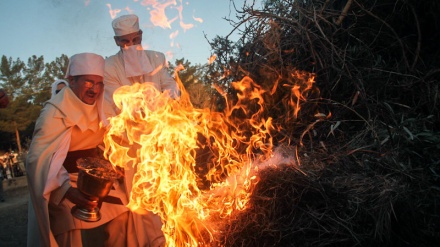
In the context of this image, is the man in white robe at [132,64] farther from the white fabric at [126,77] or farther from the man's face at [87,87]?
the man's face at [87,87]

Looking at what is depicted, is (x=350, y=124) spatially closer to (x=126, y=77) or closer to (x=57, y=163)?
(x=126, y=77)

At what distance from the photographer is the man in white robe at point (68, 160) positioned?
3537 mm

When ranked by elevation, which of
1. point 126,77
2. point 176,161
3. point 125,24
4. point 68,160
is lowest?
point 176,161

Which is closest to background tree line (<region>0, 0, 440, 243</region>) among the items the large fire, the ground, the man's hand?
the large fire

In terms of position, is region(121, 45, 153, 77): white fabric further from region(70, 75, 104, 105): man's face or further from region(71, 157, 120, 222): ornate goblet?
region(71, 157, 120, 222): ornate goblet

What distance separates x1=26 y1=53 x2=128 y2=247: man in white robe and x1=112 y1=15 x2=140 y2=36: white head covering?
137cm

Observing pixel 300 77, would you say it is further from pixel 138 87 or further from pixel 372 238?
pixel 372 238

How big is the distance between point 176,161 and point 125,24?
2521mm

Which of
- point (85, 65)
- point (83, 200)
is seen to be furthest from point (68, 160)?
point (85, 65)

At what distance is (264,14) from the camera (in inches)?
205

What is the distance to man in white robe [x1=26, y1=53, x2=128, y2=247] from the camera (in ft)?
11.6

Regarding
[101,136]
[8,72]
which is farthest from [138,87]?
[8,72]

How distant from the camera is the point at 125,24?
5309mm

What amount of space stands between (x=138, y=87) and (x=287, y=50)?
83.8 inches
